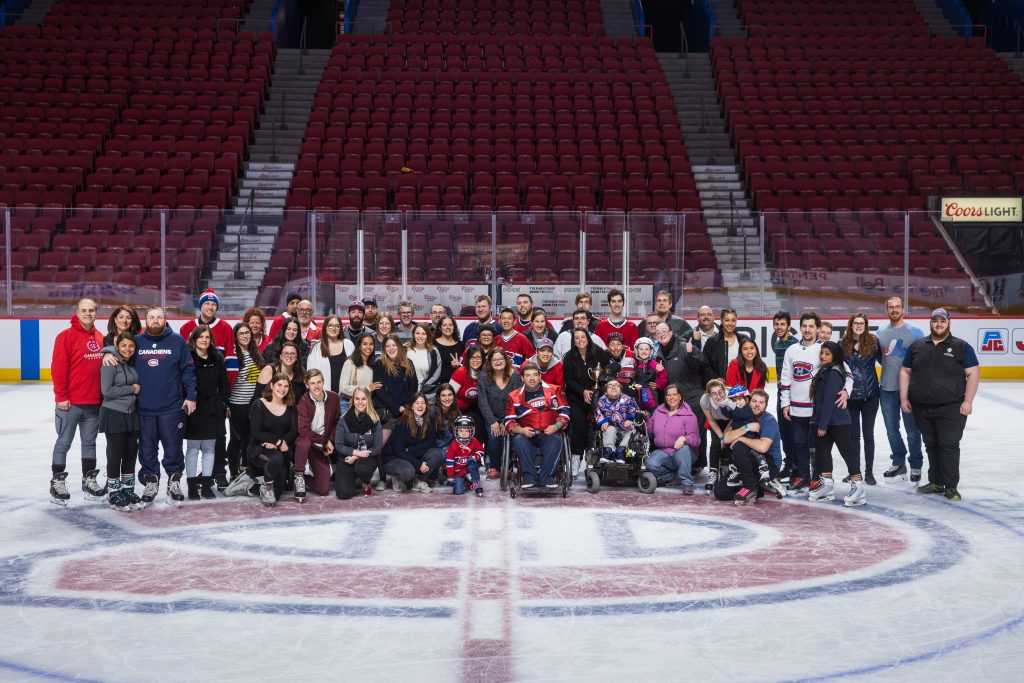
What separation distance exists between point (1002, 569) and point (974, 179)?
15.2 m

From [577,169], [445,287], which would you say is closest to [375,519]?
[445,287]

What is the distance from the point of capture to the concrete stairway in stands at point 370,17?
26016 mm

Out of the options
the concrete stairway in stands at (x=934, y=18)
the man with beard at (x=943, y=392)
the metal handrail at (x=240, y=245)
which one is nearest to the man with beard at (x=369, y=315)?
the man with beard at (x=943, y=392)

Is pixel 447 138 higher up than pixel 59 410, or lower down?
higher up

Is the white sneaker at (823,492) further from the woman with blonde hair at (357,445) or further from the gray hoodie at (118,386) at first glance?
the gray hoodie at (118,386)

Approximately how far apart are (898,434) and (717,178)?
488 inches

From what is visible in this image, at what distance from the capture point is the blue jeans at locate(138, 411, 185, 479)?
748 centimetres

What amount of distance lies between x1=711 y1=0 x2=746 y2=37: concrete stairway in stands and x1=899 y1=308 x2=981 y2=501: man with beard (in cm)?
1981

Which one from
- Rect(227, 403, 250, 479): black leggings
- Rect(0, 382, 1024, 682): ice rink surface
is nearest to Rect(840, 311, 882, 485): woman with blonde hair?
Rect(0, 382, 1024, 682): ice rink surface

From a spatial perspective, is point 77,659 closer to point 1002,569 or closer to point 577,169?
point 1002,569

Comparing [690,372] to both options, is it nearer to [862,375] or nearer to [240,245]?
[862,375]

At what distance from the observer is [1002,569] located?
19.6 feet

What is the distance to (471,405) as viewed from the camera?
29.0 ft

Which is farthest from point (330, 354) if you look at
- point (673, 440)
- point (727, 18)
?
point (727, 18)
